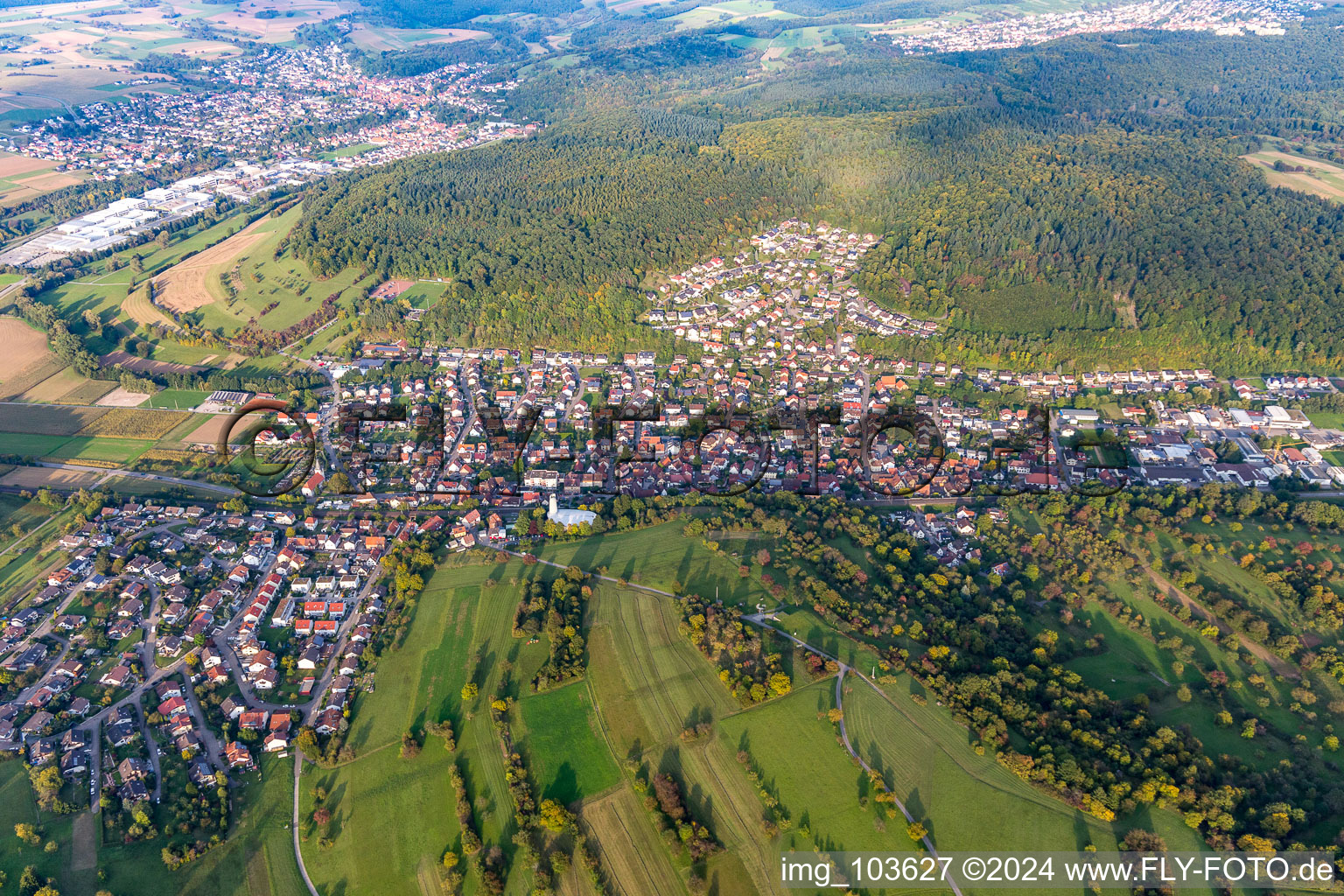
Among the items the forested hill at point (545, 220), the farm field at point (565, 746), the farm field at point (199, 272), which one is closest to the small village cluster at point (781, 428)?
the forested hill at point (545, 220)

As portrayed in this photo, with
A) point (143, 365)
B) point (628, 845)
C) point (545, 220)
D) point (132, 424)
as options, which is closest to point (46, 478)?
point (132, 424)

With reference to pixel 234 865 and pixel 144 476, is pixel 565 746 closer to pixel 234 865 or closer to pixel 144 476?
pixel 234 865

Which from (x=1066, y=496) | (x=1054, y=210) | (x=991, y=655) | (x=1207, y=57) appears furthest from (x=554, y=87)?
(x=991, y=655)

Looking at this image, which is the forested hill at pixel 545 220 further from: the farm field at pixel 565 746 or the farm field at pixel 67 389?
the farm field at pixel 565 746

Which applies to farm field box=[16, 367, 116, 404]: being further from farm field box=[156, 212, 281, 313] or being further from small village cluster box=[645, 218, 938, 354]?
small village cluster box=[645, 218, 938, 354]

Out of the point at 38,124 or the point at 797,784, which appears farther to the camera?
the point at 38,124

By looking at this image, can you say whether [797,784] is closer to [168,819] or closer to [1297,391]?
[168,819]
